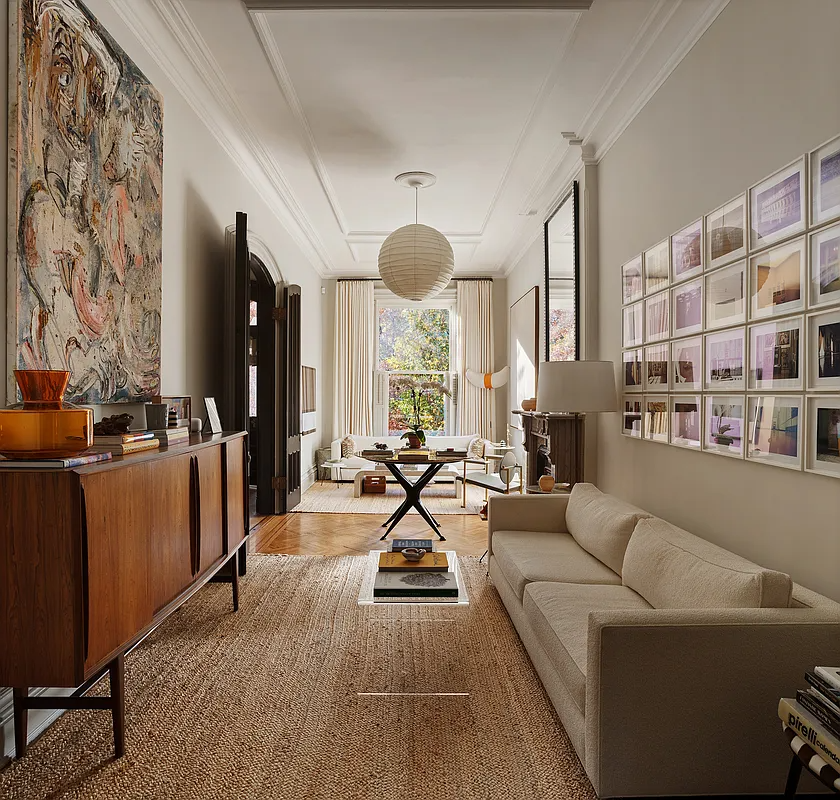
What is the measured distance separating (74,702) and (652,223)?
145 inches

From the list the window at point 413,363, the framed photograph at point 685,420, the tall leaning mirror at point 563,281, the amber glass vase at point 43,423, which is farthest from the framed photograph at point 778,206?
the window at point 413,363

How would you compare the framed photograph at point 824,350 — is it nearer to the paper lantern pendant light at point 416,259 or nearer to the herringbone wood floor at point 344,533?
the herringbone wood floor at point 344,533

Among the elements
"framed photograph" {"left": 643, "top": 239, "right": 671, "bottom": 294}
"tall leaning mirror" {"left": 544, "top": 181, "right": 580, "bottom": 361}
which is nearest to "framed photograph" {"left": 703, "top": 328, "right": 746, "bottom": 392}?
"framed photograph" {"left": 643, "top": 239, "right": 671, "bottom": 294}

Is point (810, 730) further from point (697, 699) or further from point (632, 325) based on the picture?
point (632, 325)

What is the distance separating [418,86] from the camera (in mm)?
4191

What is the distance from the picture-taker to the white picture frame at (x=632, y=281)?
4074 mm

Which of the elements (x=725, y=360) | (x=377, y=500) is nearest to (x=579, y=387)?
(x=725, y=360)

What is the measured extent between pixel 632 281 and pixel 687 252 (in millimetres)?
840

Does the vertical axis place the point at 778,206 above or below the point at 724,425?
above

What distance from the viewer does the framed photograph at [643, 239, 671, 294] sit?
143 inches

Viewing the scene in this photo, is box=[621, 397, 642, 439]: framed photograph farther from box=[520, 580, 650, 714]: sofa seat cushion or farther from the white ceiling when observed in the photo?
the white ceiling

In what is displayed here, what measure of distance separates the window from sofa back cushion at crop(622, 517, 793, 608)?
23.6 ft

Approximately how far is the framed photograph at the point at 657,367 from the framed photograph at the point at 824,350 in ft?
4.30

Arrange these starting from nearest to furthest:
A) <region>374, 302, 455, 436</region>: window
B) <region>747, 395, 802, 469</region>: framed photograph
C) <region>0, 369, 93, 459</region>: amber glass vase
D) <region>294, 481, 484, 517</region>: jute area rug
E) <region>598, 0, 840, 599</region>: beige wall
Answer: <region>0, 369, 93, 459</region>: amber glass vase → <region>598, 0, 840, 599</region>: beige wall → <region>747, 395, 802, 469</region>: framed photograph → <region>294, 481, 484, 517</region>: jute area rug → <region>374, 302, 455, 436</region>: window
